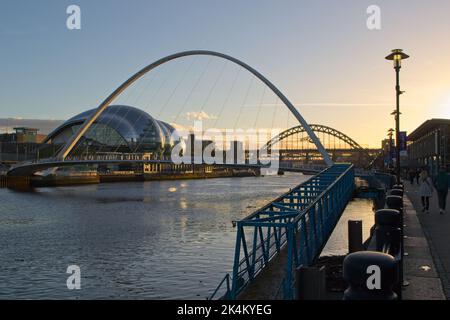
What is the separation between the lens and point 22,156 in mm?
152250

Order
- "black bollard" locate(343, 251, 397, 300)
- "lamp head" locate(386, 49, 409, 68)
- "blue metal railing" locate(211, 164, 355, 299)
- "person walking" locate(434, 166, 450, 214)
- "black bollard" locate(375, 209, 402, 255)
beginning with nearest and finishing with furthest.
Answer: "black bollard" locate(343, 251, 397, 300)
"black bollard" locate(375, 209, 402, 255)
"blue metal railing" locate(211, 164, 355, 299)
"lamp head" locate(386, 49, 409, 68)
"person walking" locate(434, 166, 450, 214)

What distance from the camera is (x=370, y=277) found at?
3934 mm

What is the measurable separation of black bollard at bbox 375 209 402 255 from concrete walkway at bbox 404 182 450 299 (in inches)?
36.5

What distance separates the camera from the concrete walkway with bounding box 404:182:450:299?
359 inches

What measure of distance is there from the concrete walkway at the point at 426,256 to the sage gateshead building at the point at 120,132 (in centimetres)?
12557

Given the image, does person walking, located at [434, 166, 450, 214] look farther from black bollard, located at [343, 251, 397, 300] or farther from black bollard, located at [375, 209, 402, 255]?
black bollard, located at [343, 251, 397, 300]

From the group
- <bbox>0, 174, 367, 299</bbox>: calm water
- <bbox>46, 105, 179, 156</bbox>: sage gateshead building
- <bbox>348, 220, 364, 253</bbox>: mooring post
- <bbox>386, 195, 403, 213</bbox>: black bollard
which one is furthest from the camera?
<bbox>46, 105, 179, 156</bbox>: sage gateshead building

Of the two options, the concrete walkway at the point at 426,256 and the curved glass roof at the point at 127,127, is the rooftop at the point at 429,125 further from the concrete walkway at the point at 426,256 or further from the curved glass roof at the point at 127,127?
the curved glass roof at the point at 127,127

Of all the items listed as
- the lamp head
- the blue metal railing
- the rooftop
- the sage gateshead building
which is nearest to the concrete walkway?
the blue metal railing

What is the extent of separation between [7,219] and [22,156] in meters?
121

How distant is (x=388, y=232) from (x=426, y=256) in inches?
162

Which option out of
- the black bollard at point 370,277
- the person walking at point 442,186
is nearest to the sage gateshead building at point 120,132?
the person walking at point 442,186

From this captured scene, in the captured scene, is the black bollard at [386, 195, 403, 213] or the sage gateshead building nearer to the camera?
the black bollard at [386, 195, 403, 213]

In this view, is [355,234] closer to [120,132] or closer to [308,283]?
[308,283]
